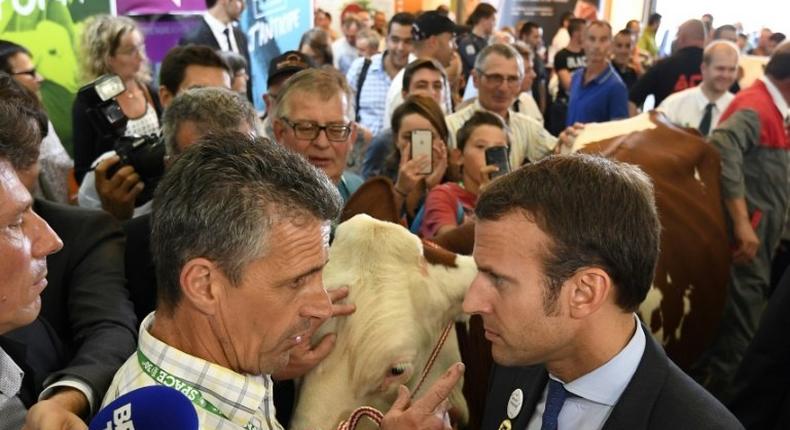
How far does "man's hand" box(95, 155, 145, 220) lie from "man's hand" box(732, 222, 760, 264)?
109 inches

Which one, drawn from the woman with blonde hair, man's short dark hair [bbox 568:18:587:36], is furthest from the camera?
man's short dark hair [bbox 568:18:587:36]

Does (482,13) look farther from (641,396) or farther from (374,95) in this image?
(641,396)

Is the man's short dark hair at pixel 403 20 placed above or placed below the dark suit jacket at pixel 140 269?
above

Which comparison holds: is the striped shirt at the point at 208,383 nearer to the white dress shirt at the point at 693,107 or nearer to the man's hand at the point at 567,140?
the man's hand at the point at 567,140

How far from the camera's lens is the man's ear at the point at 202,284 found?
1178mm

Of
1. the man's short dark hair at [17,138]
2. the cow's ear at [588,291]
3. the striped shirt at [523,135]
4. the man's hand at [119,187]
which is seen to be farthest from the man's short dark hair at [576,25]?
the man's short dark hair at [17,138]

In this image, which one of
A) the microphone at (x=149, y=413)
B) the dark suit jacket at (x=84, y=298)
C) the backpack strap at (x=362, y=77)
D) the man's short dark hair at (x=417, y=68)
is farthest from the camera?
the backpack strap at (x=362, y=77)

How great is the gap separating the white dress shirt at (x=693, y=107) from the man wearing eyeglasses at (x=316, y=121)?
357cm

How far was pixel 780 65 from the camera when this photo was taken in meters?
4.07

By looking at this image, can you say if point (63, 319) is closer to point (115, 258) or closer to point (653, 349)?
point (115, 258)

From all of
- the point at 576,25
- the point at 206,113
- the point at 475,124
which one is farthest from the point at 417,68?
the point at 576,25

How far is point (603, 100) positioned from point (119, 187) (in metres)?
3.95

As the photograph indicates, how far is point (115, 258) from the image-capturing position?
2072 millimetres

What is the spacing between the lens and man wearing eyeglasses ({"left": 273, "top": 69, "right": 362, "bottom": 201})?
8.46 ft
